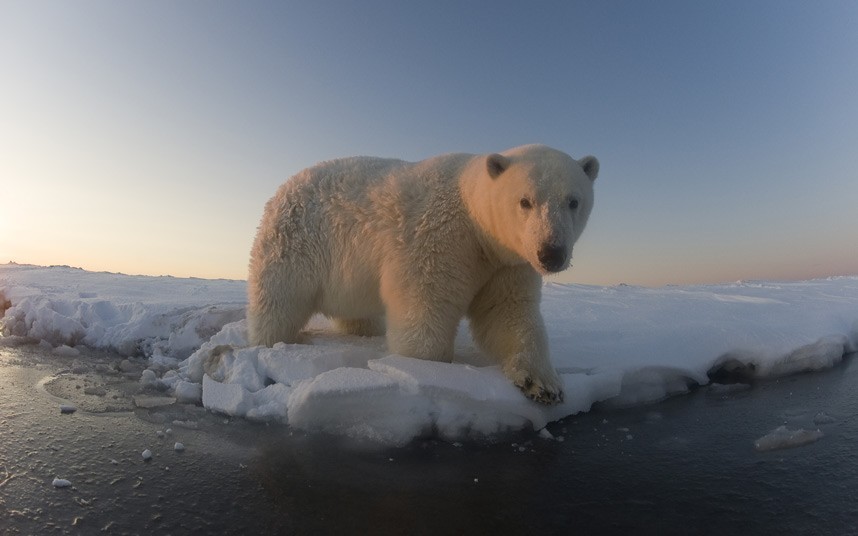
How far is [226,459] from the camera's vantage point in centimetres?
238

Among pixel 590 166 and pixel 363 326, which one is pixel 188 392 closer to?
pixel 363 326

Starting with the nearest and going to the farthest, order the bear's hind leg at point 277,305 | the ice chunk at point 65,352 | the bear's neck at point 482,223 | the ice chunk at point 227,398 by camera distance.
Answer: the ice chunk at point 227,398 < the bear's neck at point 482,223 < the bear's hind leg at point 277,305 < the ice chunk at point 65,352

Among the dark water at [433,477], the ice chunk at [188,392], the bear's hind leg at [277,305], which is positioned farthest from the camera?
the bear's hind leg at [277,305]

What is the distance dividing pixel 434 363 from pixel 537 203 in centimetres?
114

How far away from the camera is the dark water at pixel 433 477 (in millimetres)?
1762

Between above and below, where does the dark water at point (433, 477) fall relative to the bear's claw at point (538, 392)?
below

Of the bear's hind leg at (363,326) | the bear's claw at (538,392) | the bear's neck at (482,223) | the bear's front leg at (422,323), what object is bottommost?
the bear's claw at (538,392)

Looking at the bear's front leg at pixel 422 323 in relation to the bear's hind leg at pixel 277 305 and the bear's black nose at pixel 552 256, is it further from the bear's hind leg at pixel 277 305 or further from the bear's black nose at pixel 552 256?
the bear's hind leg at pixel 277 305

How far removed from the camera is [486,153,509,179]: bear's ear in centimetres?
313

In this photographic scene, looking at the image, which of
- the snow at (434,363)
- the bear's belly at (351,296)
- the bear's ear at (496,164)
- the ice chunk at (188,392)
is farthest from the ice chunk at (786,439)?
the ice chunk at (188,392)

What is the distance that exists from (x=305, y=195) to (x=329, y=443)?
2162mm

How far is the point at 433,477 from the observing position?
2184 mm

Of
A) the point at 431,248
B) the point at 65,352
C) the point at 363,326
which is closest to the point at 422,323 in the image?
the point at 431,248

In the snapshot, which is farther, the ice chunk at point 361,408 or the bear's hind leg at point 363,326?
the bear's hind leg at point 363,326
